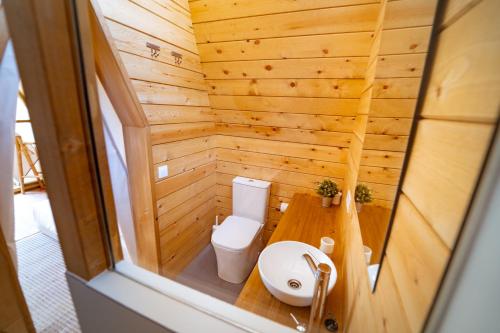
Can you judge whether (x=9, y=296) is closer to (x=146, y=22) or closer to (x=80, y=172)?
(x=80, y=172)

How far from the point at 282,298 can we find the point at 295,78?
4.83ft

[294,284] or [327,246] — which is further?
[327,246]

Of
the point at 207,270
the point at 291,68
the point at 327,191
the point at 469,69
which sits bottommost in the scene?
the point at 207,270

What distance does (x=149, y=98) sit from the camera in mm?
1467

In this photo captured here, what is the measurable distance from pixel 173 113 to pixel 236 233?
1226 mm

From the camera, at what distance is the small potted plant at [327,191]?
1846mm

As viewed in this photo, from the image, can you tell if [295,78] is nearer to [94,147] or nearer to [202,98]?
[202,98]

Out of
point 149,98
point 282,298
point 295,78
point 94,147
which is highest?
point 295,78

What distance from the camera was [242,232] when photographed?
6.61 feet

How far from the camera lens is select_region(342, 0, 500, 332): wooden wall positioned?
0.26m

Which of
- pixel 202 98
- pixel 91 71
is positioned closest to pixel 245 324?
pixel 91 71

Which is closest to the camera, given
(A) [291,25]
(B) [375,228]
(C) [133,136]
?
(B) [375,228]

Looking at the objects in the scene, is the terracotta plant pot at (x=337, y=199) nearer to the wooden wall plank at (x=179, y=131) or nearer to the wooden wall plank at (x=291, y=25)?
the wooden wall plank at (x=291, y=25)

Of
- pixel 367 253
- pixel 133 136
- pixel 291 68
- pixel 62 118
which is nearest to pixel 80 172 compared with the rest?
pixel 62 118
